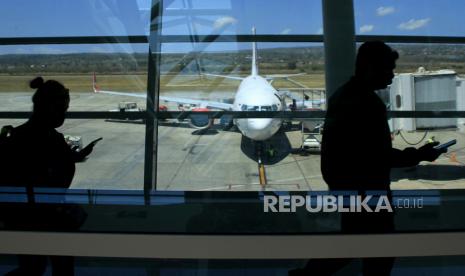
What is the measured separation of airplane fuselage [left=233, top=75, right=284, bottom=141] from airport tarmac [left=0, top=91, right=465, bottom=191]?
38mm

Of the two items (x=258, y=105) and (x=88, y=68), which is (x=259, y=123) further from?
(x=88, y=68)

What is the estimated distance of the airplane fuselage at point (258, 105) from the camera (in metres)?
1.28

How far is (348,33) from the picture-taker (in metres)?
1.33

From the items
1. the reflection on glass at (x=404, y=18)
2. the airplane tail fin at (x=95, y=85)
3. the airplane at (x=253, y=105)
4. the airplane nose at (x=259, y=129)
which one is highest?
the reflection on glass at (x=404, y=18)

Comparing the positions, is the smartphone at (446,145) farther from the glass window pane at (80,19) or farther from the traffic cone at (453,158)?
the glass window pane at (80,19)

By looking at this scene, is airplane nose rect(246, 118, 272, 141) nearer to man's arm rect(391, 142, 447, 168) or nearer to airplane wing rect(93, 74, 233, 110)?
airplane wing rect(93, 74, 233, 110)

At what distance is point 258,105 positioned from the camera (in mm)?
1313

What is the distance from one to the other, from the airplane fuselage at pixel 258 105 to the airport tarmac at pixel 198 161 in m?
0.04

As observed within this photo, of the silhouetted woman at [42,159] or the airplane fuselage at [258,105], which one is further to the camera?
the silhouetted woman at [42,159]

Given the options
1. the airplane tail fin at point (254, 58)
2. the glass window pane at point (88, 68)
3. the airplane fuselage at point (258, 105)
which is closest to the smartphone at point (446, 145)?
the airplane fuselage at point (258, 105)

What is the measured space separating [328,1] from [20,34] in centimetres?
93

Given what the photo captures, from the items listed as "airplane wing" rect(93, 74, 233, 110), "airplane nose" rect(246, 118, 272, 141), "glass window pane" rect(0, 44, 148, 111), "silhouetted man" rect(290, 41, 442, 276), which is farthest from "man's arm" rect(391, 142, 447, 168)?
"glass window pane" rect(0, 44, 148, 111)

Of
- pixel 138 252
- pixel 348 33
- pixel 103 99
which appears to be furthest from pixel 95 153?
pixel 348 33

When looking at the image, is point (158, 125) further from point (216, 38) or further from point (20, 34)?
point (20, 34)
